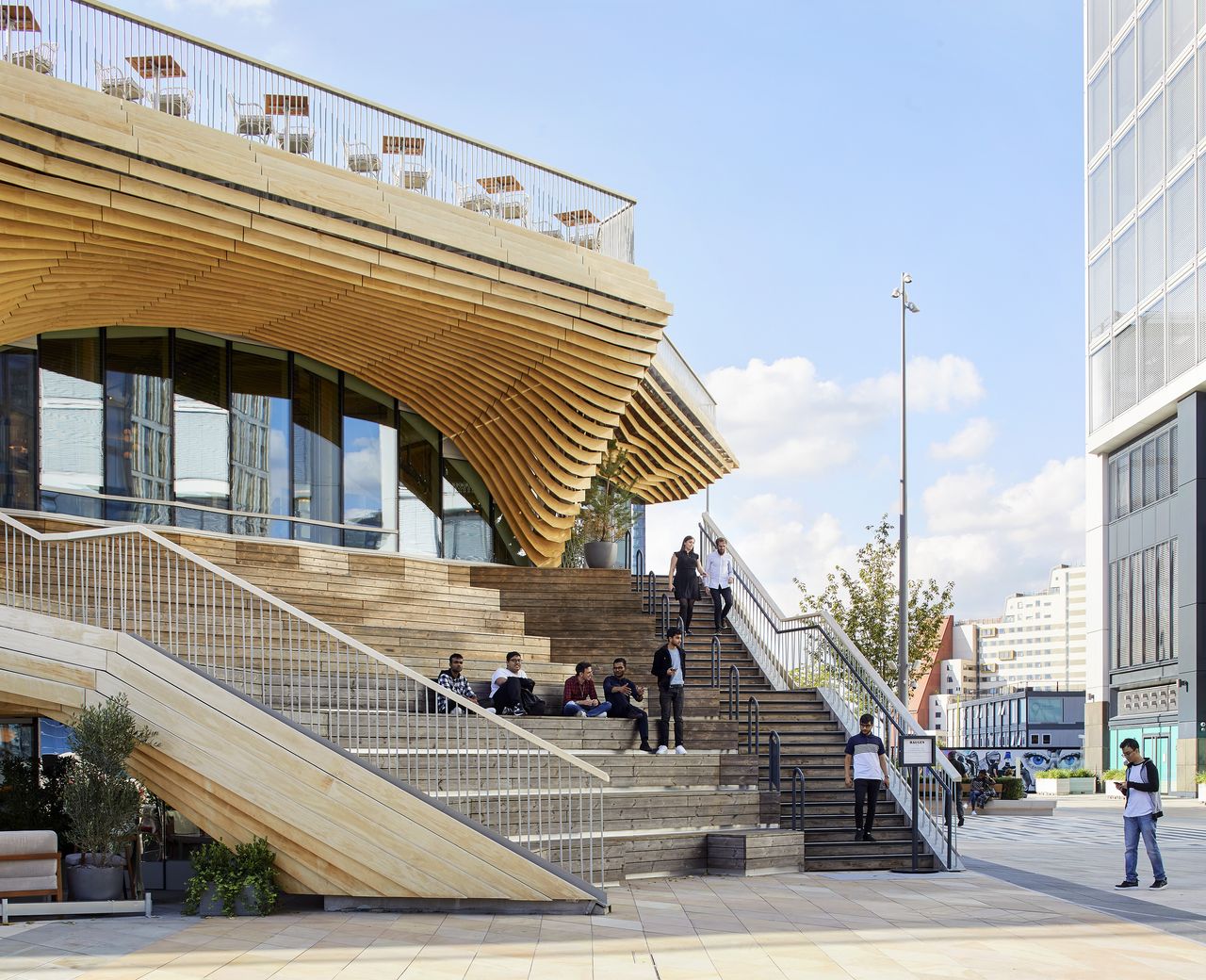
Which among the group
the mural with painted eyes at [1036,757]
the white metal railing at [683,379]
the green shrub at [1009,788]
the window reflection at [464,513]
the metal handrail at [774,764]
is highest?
the white metal railing at [683,379]

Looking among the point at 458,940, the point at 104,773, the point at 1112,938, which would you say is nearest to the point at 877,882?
the point at 1112,938

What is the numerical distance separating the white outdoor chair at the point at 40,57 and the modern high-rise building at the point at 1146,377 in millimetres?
34042

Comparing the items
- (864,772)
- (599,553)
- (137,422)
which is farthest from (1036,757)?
(137,422)

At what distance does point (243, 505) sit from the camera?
2019 cm

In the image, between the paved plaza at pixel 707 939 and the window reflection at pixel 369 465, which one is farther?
the window reflection at pixel 369 465

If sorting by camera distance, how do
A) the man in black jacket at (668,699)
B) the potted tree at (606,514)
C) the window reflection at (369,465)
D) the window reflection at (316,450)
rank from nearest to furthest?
the man in black jacket at (668,699) → the window reflection at (316,450) → the window reflection at (369,465) → the potted tree at (606,514)

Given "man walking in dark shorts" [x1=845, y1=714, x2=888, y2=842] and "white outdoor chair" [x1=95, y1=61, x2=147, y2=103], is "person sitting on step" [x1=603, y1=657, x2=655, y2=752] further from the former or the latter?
"white outdoor chair" [x1=95, y1=61, x2=147, y2=103]

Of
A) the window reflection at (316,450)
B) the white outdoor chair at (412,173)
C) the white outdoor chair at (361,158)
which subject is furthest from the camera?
the window reflection at (316,450)

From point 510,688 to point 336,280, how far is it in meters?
5.42

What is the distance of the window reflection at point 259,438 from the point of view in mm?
20219

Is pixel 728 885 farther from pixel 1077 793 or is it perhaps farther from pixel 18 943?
pixel 1077 793

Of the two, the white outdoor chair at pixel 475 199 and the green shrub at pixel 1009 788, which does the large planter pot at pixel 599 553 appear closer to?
the white outdoor chair at pixel 475 199

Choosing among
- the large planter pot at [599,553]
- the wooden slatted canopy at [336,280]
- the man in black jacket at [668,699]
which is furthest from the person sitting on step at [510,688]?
the large planter pot at [599,553]

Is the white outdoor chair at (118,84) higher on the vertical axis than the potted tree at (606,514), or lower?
higher
